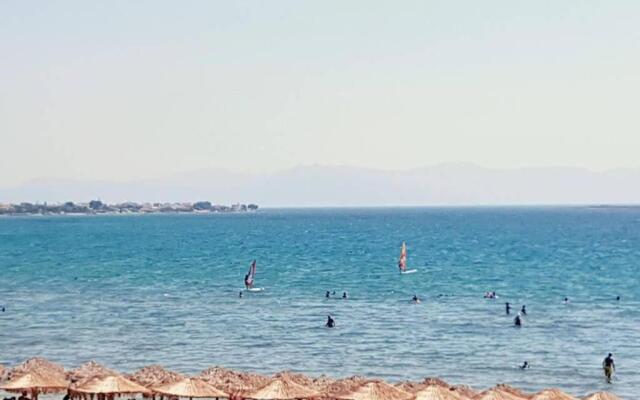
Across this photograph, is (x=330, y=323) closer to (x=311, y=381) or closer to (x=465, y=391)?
(x=311, y=381)

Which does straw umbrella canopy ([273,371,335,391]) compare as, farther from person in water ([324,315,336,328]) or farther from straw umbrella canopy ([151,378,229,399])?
person in water ([324,315,336,328])

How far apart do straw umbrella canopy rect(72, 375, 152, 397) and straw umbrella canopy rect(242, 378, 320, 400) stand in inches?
154

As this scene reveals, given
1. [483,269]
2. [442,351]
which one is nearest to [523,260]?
[483,269]

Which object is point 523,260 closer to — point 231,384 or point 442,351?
point 442,351

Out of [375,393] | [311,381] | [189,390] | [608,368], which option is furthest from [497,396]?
[608,368]

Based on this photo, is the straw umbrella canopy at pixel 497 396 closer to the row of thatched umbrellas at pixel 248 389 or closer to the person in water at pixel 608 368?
the row of thatched umbrellas at pixel 248 389

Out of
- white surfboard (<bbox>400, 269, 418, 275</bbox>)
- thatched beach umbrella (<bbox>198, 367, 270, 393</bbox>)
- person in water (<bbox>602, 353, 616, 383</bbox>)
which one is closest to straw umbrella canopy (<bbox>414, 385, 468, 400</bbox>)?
thatched beach umbrella (<bbox>198, 367, 270, 393</bbox>)

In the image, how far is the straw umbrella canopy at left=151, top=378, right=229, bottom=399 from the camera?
3094 cm

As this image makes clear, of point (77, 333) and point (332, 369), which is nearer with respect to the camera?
point (332, 369)

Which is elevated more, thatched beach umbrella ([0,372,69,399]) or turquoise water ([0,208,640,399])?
thatched beach umbrella ([0,372,69,399])

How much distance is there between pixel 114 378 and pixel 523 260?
91583 millimetres

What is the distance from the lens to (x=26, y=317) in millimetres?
59812

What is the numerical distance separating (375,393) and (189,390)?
260 inches

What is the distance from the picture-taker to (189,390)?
102 feet
